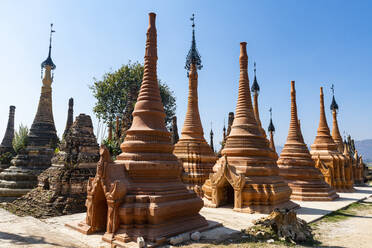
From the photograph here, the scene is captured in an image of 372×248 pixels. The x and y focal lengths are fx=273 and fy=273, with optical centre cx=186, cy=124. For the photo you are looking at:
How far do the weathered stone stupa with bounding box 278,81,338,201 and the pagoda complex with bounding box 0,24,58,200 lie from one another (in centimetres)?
1883

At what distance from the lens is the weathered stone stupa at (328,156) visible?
26219 mm

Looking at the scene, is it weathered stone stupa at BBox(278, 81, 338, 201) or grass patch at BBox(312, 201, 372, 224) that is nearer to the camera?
grass patch at BBox(312, 201, 372, 224)

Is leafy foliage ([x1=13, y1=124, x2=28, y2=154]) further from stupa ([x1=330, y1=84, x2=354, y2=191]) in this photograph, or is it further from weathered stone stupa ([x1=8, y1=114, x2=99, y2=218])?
stupa ([x1=330, y1=84, x2=354, y2=191])

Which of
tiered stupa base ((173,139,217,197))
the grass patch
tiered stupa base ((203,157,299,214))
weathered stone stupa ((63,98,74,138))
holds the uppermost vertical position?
weathered stone stupa ((63,98,74,138))

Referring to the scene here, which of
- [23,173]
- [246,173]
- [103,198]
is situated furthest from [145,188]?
[23,173]

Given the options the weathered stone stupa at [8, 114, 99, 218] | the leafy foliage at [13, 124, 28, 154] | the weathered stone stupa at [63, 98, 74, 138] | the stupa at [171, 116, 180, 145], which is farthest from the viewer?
the stupa at [171, 116, 180, 145]

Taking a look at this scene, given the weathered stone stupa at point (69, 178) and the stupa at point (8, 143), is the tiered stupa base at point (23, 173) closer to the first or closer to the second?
the weathered stone stupa at point (69, 178)

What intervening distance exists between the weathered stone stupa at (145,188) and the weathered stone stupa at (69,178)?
5109 millimetres

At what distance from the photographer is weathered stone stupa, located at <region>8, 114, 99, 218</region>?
48.4ft

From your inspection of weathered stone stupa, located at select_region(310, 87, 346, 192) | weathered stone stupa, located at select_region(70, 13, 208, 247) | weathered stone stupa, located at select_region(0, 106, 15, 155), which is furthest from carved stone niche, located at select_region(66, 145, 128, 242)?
weathered stone stupa, located at select_region(310, 87, 346, 192)

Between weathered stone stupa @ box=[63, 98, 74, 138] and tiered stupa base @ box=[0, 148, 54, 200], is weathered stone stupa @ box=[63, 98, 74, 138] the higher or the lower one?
the higher one

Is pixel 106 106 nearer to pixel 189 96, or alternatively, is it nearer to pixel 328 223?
pixel 189 96

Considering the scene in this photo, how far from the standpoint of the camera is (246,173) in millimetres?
14992

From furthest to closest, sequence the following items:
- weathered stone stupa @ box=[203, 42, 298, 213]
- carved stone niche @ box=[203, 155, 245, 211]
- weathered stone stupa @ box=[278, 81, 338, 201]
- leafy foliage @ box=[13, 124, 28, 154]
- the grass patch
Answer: leafy foliage @ box=[13, 124, 28, 154] < weathered stone stupa @ box=[278, 81, 338, 201] < carved stone niche @ box=[203, 155, 245, 211] < weathered stone stupa @ box=[203, 42, 298, 213] < the grass patch
